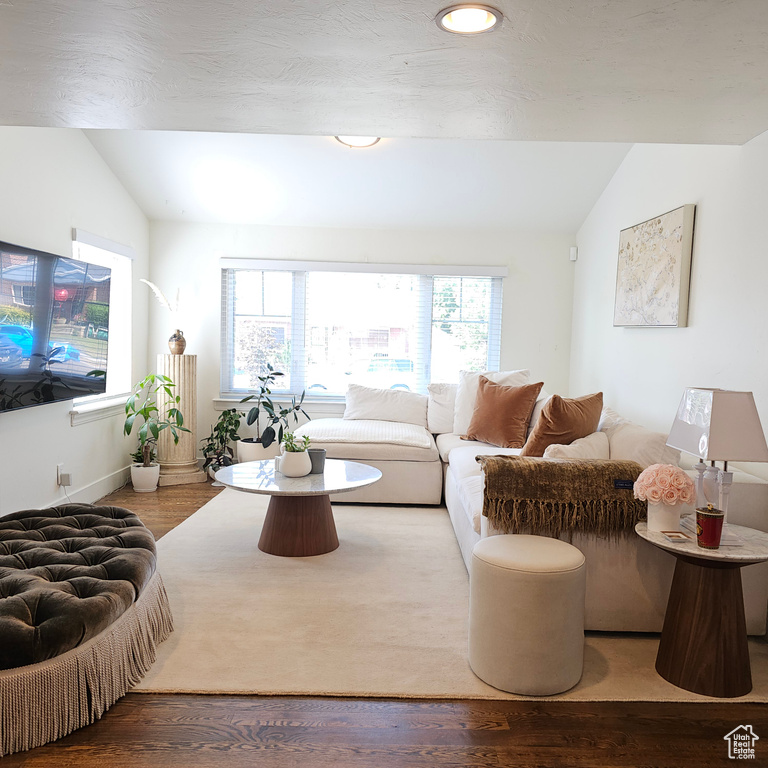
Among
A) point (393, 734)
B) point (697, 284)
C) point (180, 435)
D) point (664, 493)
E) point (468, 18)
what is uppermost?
point (468, 18)

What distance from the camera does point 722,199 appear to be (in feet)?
10.9

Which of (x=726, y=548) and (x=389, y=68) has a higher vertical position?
(x=389, y=68)

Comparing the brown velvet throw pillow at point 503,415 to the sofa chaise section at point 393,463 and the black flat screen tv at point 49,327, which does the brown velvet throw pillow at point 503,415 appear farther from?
the black flat screen tv at point 49,327

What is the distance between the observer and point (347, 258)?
5836 mm

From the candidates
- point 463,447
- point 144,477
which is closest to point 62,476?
point 144,477

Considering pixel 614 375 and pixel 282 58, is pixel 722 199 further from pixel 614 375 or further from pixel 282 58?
pixel 282 58

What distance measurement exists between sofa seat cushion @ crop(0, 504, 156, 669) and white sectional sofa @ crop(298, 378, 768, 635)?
1409 mm

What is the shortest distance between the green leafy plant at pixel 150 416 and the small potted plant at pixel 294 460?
1785 millimetres

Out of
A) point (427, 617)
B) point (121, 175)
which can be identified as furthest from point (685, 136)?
point (121, 175)

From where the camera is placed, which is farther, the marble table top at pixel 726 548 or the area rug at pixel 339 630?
the area rug at pixel 339 630

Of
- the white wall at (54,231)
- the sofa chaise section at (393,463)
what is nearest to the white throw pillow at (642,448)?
the sofa chaise section at (393,463)

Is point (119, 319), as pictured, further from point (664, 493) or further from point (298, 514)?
point (664, 493)

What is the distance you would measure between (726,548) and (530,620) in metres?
0.73

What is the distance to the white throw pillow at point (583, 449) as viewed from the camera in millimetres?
3096
